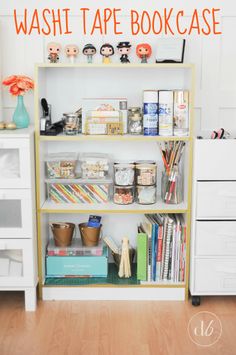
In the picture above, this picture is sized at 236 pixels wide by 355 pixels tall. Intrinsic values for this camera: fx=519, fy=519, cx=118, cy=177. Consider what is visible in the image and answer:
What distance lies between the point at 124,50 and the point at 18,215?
1.02 metres

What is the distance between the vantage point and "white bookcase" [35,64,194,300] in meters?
2.67

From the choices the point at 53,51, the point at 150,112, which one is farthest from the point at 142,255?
the point at 53,51

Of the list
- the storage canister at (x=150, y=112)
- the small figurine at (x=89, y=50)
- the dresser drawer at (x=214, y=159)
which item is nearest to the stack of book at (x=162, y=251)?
the dresser drawer at (x=214, y=159)

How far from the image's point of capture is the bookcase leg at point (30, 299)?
8.70 ft

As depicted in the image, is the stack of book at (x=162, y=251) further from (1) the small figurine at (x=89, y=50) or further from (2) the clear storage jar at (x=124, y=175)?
(1) the small figurine at (x=89, y=50)

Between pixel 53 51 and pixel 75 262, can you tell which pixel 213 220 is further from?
pixel 53 51

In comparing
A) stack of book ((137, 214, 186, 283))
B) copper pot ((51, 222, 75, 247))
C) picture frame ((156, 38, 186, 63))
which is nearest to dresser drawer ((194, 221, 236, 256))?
stack of book ((137, 214, 186, 283))

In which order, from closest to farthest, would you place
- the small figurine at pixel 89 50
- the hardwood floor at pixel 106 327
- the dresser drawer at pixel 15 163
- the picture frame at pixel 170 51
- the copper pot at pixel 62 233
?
the hardwood floor at pixel 106 327 < the dresser drawer at pixel 15 163 < the picture frame at pixel 170 51 < the small figurine at pixel 89 50 < the copper pot at pixel 62 233

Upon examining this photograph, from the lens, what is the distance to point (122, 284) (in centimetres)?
277

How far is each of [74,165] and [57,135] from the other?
0.21 metres

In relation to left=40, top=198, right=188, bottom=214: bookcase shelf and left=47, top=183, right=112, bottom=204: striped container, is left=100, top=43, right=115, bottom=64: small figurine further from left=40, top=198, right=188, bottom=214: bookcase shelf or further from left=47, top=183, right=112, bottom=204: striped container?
left=40, top=198, right=188, bottom=214: bookcase shelf

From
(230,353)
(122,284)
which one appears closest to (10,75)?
(122,284)

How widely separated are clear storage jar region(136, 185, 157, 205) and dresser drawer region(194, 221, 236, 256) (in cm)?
29

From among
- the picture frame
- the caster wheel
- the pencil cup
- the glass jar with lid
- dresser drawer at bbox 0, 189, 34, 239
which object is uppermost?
the picture frame
